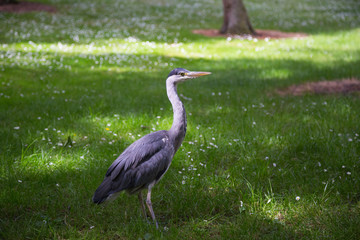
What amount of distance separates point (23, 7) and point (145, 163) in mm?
22755

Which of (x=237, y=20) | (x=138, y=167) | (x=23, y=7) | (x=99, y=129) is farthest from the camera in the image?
(x=23, y=7)

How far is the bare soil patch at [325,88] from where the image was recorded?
8.78 m

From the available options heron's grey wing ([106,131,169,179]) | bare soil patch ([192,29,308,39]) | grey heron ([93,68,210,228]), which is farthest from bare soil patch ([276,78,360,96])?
bare soil patch ([192,29,308,39])

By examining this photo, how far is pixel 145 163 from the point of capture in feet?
13.1

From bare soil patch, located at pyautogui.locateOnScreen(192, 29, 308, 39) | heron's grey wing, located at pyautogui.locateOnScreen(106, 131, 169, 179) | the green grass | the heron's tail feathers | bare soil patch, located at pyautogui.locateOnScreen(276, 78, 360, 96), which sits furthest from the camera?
bare soil patch, located at pyautogui.locateOnScreen(192, 29, 308, 39)

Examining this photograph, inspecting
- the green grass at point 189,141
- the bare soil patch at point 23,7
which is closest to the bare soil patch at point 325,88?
the green grass at point 189,141

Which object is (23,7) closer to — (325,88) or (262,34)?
(262,34)

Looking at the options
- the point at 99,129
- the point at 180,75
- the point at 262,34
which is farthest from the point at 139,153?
the point at 262,34

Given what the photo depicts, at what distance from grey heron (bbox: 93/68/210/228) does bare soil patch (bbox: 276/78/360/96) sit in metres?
5.24

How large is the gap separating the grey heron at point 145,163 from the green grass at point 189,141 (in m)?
0.42

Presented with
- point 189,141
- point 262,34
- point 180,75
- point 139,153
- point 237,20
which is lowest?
point 189,141

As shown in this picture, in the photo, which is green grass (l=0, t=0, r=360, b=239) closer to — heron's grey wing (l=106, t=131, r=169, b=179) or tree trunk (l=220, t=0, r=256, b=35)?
heron's grey wing (l=106, t=131, r=169, b=179)

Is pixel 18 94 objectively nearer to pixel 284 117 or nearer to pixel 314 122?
pixel 284 117

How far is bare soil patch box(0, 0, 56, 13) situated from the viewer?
22047 mm
